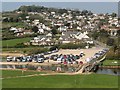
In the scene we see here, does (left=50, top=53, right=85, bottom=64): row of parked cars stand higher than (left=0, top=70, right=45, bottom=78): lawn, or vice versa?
(left=50, top=53, right=85, bottom=64): row of parked cars

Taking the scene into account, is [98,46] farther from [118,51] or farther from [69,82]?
[69,82]

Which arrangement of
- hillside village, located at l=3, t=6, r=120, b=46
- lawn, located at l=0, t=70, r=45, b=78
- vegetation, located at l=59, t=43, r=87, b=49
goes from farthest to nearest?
hillside village, located at l=3, t=6, r=120, b=46 < vegetation, located at l=59, t=43, r=87, b=49 < lawn, located at l=0, t=70, r=45, b=78

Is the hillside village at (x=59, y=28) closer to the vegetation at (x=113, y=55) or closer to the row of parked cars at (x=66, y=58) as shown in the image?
the vegetation at (x=113, y=55)

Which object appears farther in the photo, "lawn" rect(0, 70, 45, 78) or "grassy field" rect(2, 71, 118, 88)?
A: "lawn" rect(0, 70, 45, 78)

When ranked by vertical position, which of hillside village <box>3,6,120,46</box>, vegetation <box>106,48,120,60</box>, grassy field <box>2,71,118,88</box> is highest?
hillside village <box>3,6,120,46</box>

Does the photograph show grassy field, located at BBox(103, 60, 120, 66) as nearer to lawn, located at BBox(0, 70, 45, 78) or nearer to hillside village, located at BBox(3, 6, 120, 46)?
lawn, located at BBox(0, 70, 45, 78)

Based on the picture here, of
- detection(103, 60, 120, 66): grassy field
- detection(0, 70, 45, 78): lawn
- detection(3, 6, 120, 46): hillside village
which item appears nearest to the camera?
detection(0, 70, 45, 78): lawn

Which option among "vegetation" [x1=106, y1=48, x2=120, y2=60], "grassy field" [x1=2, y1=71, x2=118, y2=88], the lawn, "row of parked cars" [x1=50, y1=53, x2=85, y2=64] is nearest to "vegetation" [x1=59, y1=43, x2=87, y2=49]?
"row of parked cars" [x1=50, y1=53, x2=85, y2=64]

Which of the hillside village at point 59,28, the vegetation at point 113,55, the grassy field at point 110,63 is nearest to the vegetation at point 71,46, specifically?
the hillside village at point 59,28
